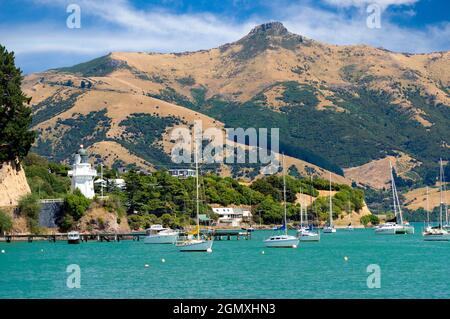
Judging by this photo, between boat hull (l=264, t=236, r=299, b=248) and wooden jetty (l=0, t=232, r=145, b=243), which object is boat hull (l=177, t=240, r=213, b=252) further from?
wooden jetty (l=0, t=232, r=145, b=243)

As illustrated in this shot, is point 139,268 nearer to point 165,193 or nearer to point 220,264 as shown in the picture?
point 220,264

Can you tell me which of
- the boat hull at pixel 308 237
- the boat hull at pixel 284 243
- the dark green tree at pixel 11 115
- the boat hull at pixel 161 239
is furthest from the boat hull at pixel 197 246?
the dark green tree at pixel 11 115

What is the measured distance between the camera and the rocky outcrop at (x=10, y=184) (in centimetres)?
12294

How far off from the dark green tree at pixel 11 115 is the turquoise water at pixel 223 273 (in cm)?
2020

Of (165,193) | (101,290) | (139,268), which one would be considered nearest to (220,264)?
(139,268)

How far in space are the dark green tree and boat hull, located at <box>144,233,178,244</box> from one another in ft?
73.8

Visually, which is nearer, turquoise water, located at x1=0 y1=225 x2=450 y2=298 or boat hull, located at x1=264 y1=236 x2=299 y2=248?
turquoise water, located at x1=0 y1=225 x2=450 y2=298

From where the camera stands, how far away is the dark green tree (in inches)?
4691

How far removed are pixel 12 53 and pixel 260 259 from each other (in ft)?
187

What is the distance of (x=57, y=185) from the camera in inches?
5842

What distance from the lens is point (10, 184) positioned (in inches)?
4887

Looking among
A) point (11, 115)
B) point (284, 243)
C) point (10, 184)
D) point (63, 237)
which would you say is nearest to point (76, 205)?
point (63, 237)

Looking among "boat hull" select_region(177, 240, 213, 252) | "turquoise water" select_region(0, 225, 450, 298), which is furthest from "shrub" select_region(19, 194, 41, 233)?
"boat hull" select_region(177, 240, 213, 252)
